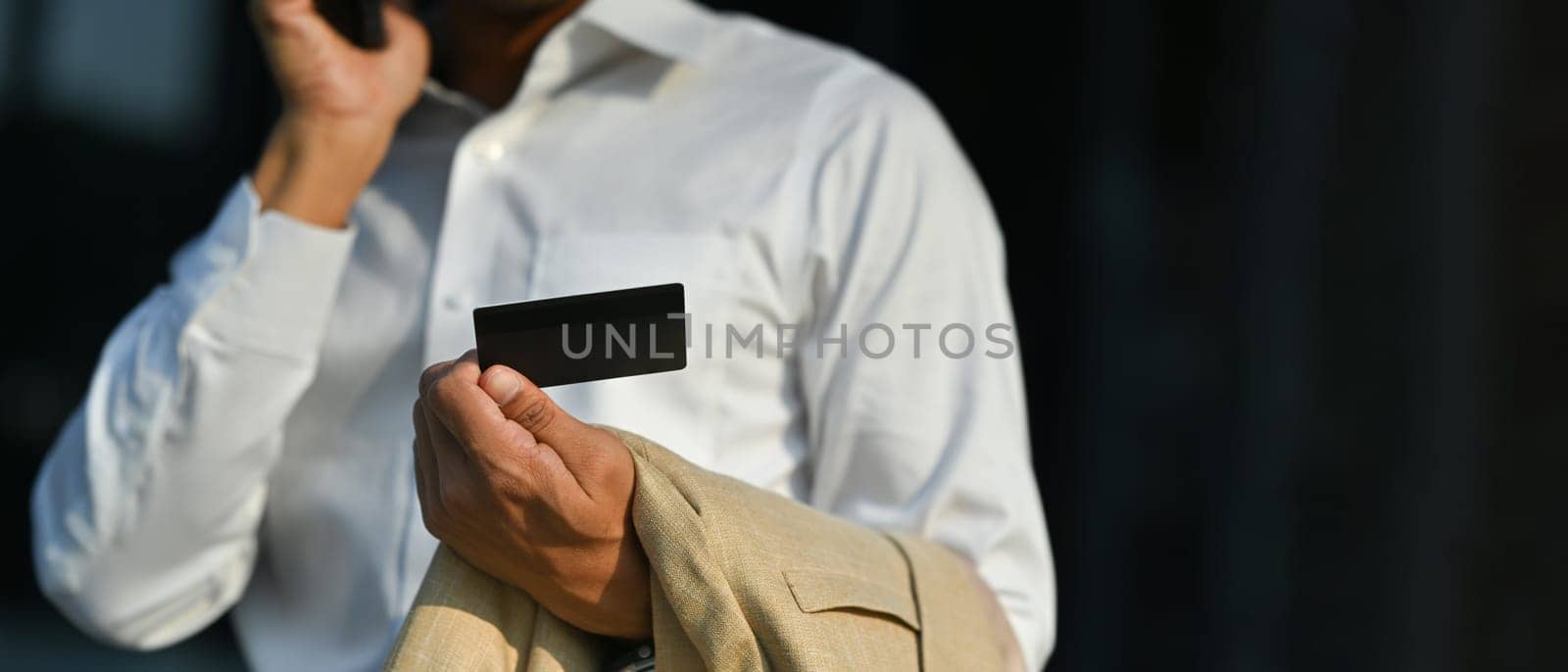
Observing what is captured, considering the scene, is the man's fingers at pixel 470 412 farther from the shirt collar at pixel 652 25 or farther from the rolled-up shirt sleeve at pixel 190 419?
the shirt collar at pixel 652 25

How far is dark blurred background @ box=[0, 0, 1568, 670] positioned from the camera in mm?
2010

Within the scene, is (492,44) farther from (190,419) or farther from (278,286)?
(190,419)

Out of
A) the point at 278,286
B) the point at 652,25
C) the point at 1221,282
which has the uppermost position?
the point at 652,25

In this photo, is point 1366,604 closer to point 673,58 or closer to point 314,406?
point 673,58

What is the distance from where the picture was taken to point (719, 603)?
87 cm

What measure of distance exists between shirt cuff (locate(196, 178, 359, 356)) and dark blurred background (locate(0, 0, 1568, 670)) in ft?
3.28

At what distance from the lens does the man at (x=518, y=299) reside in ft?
3.93

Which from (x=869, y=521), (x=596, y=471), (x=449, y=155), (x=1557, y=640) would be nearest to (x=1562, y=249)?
(x=1557, y=640)

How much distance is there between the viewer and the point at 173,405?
1214mm

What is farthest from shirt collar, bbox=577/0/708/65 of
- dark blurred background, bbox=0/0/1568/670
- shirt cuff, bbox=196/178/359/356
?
dark blurred background, bbox=0/0/1568/670

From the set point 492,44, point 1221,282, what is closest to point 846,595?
point 492,44

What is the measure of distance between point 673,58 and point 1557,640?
1.43 meters

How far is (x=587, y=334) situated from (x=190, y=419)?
1.79ft

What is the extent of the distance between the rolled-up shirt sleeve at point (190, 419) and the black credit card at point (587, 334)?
455mm
